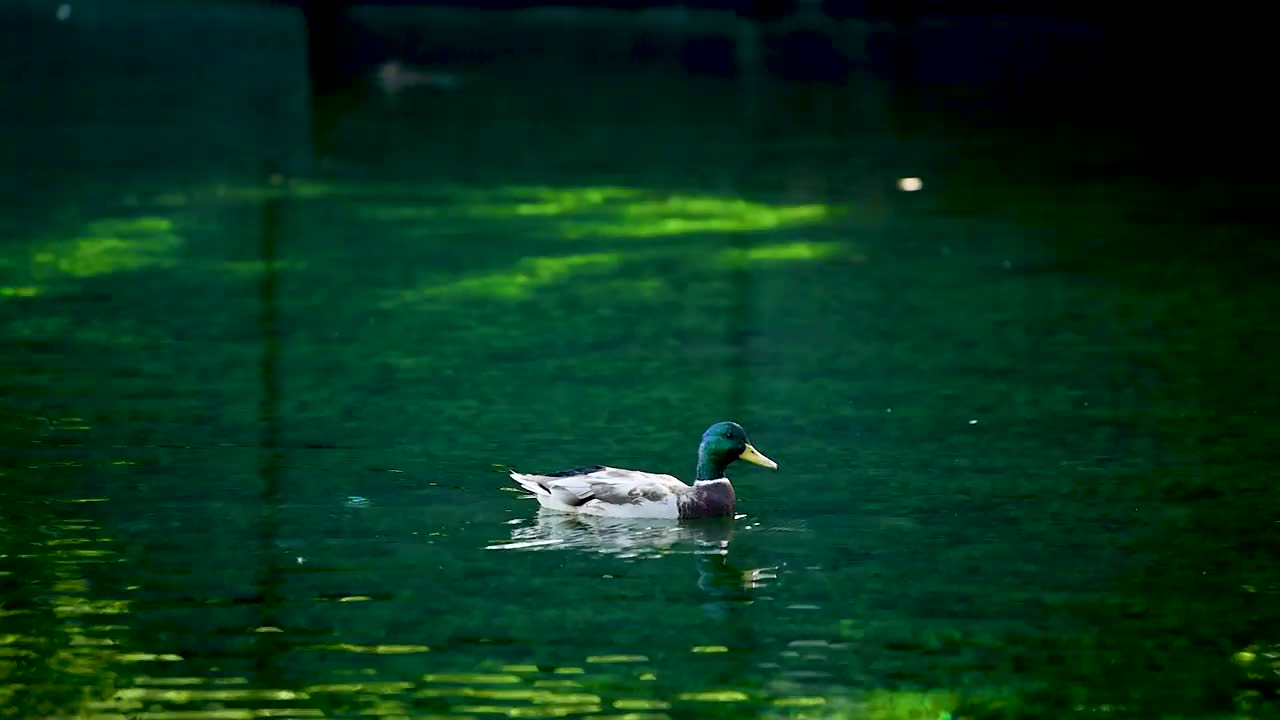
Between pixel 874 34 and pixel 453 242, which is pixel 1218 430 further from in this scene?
pixel 874 34

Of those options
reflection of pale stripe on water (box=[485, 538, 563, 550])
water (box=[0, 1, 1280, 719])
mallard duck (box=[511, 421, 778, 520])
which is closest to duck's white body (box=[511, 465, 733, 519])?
mallard duck (box=[511, 421, 778, 520])

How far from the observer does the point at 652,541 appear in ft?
32.6

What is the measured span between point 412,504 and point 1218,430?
4010 mm

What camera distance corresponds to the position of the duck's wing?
1010 cm

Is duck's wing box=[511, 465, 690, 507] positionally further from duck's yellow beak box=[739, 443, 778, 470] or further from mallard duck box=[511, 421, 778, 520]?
duck's yellow beak box=[739, 443, 778, 470]

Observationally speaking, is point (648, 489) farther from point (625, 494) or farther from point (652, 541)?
point (652, 541)

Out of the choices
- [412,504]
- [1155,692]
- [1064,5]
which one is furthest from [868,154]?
[1064,5]

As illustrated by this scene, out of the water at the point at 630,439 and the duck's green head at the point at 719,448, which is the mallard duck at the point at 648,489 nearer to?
the duck's green head at the point at 719,448

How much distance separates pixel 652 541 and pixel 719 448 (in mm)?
490

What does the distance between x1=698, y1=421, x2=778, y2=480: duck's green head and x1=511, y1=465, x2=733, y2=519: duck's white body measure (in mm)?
46

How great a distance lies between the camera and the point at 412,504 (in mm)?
10352

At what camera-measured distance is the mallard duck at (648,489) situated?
1011 centimetres

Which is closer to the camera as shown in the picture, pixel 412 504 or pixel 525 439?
pixel 412 504

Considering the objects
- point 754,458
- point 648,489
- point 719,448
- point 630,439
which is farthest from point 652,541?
point 630,439
